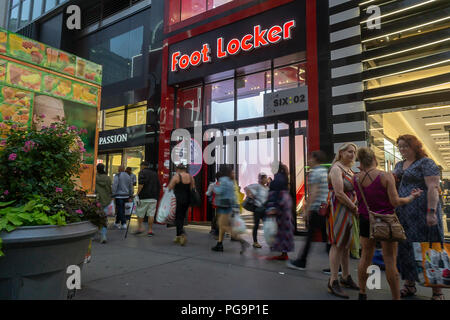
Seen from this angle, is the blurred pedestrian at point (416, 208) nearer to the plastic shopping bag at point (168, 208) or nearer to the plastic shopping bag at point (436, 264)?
the plastic shopping bag at point (436, 264)

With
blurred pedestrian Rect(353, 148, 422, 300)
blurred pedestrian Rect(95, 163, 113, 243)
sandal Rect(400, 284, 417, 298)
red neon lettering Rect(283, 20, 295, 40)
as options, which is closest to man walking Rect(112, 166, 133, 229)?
blurred pedestrian Rect(95, 163, 113, 243)

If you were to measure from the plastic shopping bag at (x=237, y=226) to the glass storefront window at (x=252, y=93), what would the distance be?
12.7 feet

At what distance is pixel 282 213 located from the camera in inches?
205

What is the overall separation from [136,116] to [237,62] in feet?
17.1

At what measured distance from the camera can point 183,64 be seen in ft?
34.5

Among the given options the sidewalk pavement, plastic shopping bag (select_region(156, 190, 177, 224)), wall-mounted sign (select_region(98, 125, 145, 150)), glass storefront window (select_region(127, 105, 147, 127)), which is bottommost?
the sidewalk pavement

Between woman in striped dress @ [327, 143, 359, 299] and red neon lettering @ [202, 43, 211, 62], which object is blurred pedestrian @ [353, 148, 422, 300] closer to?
woman in striped dress @ [327, 143, 359, 299]

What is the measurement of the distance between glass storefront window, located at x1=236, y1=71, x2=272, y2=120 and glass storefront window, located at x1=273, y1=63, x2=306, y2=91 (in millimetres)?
291

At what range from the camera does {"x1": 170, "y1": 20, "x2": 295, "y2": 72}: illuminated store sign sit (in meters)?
8.38

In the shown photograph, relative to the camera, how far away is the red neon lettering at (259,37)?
8.72 m

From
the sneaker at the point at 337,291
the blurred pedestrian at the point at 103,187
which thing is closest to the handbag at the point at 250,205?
the sneaker at the point at 337,291

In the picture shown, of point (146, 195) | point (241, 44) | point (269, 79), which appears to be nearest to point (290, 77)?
point (269, 79)

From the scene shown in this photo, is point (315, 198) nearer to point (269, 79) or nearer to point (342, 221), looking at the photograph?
point (342, 221)
